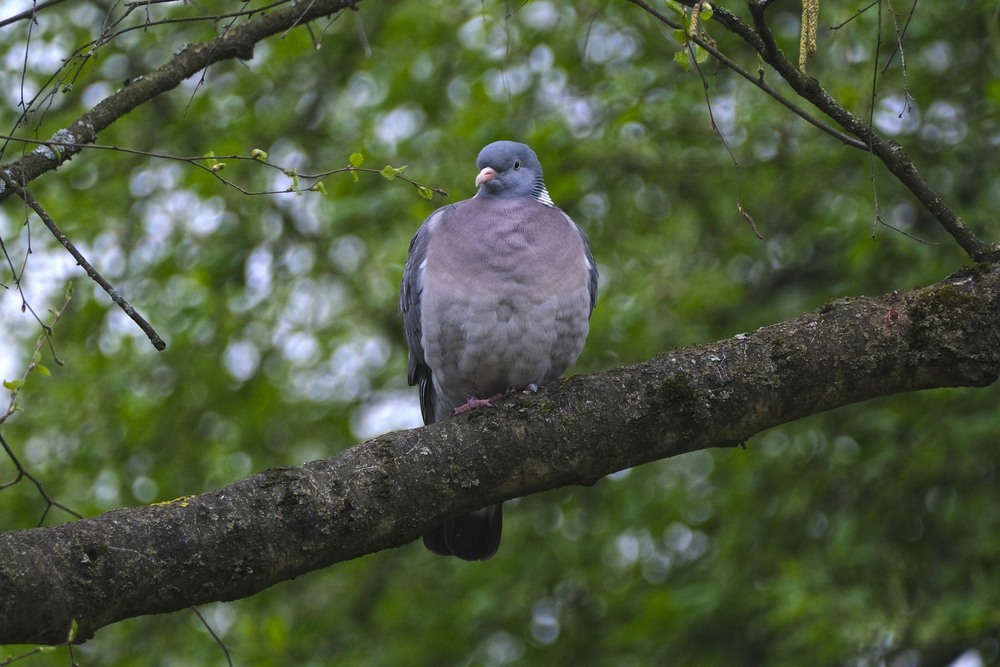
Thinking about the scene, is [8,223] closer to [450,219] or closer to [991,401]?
[450,219]

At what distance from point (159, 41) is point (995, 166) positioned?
4.33 metres

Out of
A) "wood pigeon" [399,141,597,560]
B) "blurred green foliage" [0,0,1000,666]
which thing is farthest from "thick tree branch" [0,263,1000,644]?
"blurred green foliage" [0,0,1000,666]

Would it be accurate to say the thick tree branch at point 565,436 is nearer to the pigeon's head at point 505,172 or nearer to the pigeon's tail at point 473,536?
the pigeon's tail at point 473,536

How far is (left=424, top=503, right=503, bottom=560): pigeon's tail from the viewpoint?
394 centimetres

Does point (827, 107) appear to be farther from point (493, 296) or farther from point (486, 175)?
point (486, 175)

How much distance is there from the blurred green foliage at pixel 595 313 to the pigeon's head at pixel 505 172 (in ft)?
3.96

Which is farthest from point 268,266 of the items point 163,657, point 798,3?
point 798,3

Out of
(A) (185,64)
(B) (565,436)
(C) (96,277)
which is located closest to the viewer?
(C) (96,277)

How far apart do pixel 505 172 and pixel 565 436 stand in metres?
1.54

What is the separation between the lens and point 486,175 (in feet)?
13.3

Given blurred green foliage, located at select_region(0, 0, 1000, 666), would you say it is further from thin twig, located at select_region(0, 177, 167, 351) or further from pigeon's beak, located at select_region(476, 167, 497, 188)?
thin twig, located at select_region(0, 177, 167, 351)

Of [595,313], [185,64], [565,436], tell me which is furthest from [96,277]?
[595,313]

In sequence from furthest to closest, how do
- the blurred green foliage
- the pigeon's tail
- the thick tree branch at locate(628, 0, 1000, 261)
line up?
the blurred green foliage
the pigeon's tail
the thick tree branch at locate(628, 0, 1000, 261)

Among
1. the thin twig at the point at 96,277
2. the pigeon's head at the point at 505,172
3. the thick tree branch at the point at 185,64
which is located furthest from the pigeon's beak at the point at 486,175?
the thin twig at the point at 96,277
